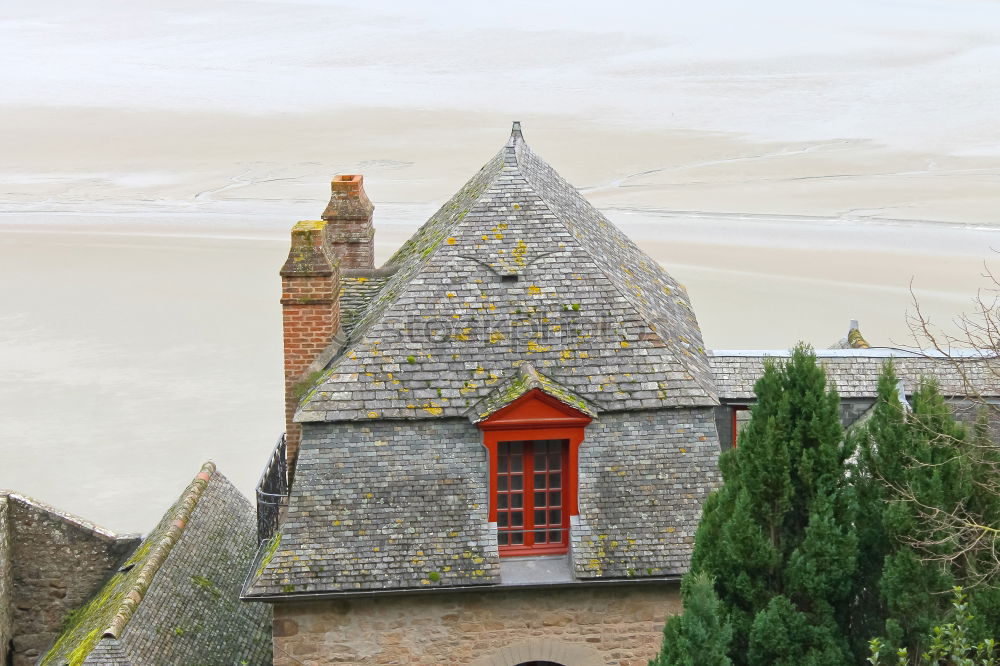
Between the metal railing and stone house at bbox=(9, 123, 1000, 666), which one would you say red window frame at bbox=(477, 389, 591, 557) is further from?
the metal railing

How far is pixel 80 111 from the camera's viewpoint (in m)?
62.2

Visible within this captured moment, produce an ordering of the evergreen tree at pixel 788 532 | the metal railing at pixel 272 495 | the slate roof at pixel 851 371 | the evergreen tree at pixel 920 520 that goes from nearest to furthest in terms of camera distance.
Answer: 1. the evergreen tree at pixel 920 520
2. the evergreen tree at pixel 788 532
3. the metal railing at pixel 272 495
4. the slate roof at pixel 851 371

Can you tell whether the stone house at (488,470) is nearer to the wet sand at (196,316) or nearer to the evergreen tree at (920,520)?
the evergreen tree at (920,520)

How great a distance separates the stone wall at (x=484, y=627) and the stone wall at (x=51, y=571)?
4.80m

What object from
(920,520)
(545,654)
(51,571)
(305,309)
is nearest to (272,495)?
(305,309)

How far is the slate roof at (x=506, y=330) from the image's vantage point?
48.2 feet

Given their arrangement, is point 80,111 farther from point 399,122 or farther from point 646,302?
point 646,302

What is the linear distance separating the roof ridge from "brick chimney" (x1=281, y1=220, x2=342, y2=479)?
240 cm

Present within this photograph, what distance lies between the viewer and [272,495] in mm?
15633

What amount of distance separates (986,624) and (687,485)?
4549 mm

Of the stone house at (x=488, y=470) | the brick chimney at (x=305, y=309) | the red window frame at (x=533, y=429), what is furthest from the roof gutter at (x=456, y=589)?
the brick chimney at (x=305, y=309)

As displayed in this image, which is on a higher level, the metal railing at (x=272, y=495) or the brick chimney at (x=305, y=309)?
the brick chimney at (x=305, y=309)

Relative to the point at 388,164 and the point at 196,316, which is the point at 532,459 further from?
the point at 388,164

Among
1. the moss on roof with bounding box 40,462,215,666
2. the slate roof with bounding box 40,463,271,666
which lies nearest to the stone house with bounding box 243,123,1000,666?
the slate roof with bounding box 40,463,271,666
